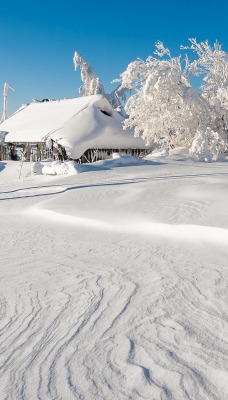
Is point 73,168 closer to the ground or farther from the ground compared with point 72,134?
closer to the ground

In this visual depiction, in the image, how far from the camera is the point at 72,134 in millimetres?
24406

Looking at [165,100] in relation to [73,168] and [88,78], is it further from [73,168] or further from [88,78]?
[88,78]

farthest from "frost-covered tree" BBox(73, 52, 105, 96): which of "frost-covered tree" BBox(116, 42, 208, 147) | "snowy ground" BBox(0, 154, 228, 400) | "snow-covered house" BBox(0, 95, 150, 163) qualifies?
"snowy ground" BBox(0, 154, 228, 400)

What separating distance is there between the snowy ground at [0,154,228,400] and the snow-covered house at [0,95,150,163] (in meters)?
17.3

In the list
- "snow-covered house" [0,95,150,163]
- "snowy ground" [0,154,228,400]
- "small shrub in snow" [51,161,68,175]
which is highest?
"snow-covered house" [0,95,150,163]

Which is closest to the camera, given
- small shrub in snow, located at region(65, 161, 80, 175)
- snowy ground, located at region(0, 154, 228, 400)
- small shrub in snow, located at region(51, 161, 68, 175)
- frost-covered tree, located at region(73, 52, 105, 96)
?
snowy ground, located at region(0, 154, 228, 400)

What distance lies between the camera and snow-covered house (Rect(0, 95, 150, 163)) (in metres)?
24.6

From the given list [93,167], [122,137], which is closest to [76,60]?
[122,137]

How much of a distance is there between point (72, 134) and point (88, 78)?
16978 millimetres

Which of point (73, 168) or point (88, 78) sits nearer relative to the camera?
point (73, 168)

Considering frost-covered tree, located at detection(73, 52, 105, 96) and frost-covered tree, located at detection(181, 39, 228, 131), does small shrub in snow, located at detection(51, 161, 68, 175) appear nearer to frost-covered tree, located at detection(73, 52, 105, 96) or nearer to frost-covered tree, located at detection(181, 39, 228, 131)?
frost-covered tree, located at detection(181, 39, 228, 131)

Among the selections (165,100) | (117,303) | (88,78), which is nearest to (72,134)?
(165,100)

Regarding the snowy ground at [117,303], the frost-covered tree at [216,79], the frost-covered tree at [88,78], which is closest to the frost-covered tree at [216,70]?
the frost-covered tree at [216,79]

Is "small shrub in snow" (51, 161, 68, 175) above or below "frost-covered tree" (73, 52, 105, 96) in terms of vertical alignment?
below
